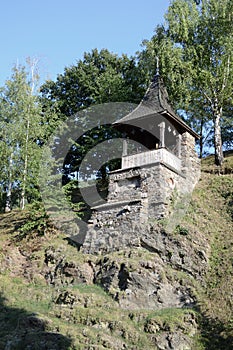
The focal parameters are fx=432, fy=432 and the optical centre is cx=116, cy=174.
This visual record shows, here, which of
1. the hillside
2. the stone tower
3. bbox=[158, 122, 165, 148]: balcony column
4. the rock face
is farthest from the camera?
bbox=[158, 122, 165, 148]: balcony column

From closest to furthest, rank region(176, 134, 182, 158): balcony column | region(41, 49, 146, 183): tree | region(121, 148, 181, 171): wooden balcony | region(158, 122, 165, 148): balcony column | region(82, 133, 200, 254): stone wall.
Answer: region(82, 133, 200, 254): stone wall
region(121, 148, 181, 171): wooden balcony
region(158, 122, 165, 148): balcony column
region(176, 134, 182, 158): balcony column
region(41, 49, 146, 183): tree

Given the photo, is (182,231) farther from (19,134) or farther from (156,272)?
(19,134)

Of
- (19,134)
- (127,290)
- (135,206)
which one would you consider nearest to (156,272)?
(127,290)

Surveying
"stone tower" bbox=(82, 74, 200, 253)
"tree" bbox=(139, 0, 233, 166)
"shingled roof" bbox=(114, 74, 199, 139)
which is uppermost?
"tree" bbox=(139, 0, 233, 166)

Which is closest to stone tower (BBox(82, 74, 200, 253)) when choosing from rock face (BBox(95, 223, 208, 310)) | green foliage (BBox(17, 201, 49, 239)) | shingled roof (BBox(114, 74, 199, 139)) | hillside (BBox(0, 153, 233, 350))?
shingled roof (BBox(114, 74, 199, 139))

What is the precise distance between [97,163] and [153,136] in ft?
25.8

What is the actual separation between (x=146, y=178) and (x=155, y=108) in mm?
3663

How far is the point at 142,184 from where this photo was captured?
731 inches

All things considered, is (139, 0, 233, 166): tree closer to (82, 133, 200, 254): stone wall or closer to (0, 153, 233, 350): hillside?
(82, 133, 200, 254): stone wall

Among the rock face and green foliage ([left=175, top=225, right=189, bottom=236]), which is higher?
green foliage ([left=175, top=225, right=189, bottom=236])

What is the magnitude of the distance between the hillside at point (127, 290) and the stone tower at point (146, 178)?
703 mm

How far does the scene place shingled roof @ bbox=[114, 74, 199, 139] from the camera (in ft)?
65.3

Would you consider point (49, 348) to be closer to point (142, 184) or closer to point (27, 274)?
point (27, 274)

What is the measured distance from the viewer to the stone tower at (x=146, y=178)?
17438 mm
